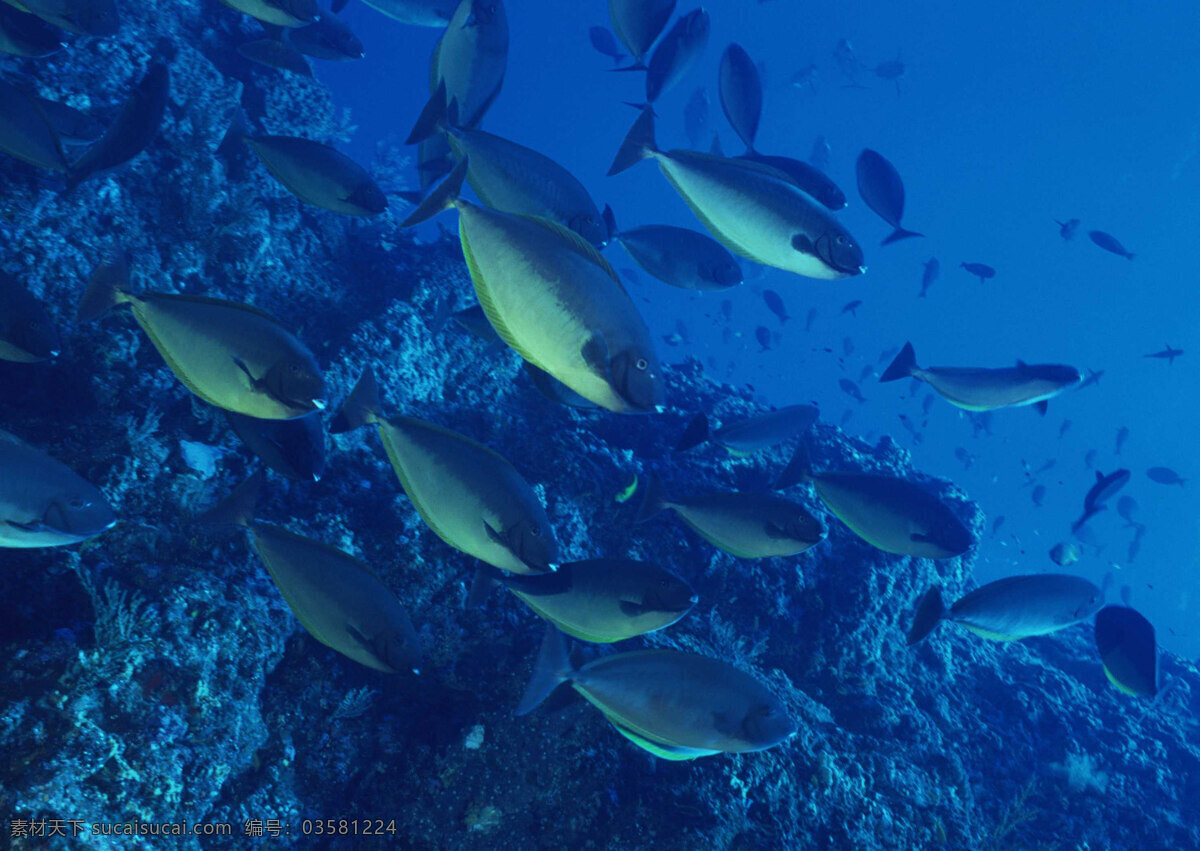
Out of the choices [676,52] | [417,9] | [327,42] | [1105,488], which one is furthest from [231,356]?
[1105,488]

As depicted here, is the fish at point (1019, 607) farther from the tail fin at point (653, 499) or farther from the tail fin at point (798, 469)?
the tail fin at point (653, 499)

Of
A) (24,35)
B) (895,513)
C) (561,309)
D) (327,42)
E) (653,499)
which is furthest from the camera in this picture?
(327,42)

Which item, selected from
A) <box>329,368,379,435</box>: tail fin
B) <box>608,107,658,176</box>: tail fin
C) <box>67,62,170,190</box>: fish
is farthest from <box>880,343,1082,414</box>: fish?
<box>67,62,170,190</box>: fish

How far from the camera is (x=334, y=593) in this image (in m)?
2.05

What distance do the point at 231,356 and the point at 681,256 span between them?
261 cm

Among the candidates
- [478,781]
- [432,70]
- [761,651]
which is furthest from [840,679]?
[432,70]

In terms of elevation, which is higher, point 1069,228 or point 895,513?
point 1069,228

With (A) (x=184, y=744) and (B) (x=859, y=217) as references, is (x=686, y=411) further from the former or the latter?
(B) (x=859, y=217)

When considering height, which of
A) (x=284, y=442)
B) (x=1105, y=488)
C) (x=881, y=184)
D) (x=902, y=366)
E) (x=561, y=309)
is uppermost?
(x=881, y=184)

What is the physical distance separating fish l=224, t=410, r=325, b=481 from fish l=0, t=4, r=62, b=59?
91.6 inches

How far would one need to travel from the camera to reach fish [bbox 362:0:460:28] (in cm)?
412

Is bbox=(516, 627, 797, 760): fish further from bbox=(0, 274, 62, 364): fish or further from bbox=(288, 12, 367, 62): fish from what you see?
bbox=(288, 12, 367, 62): fish

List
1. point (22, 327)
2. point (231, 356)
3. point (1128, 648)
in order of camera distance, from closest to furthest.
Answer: point (231, 356) → point (22, 327) → point (1128, 648)

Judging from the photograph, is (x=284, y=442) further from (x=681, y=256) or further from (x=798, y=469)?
(x=798, y=469)
